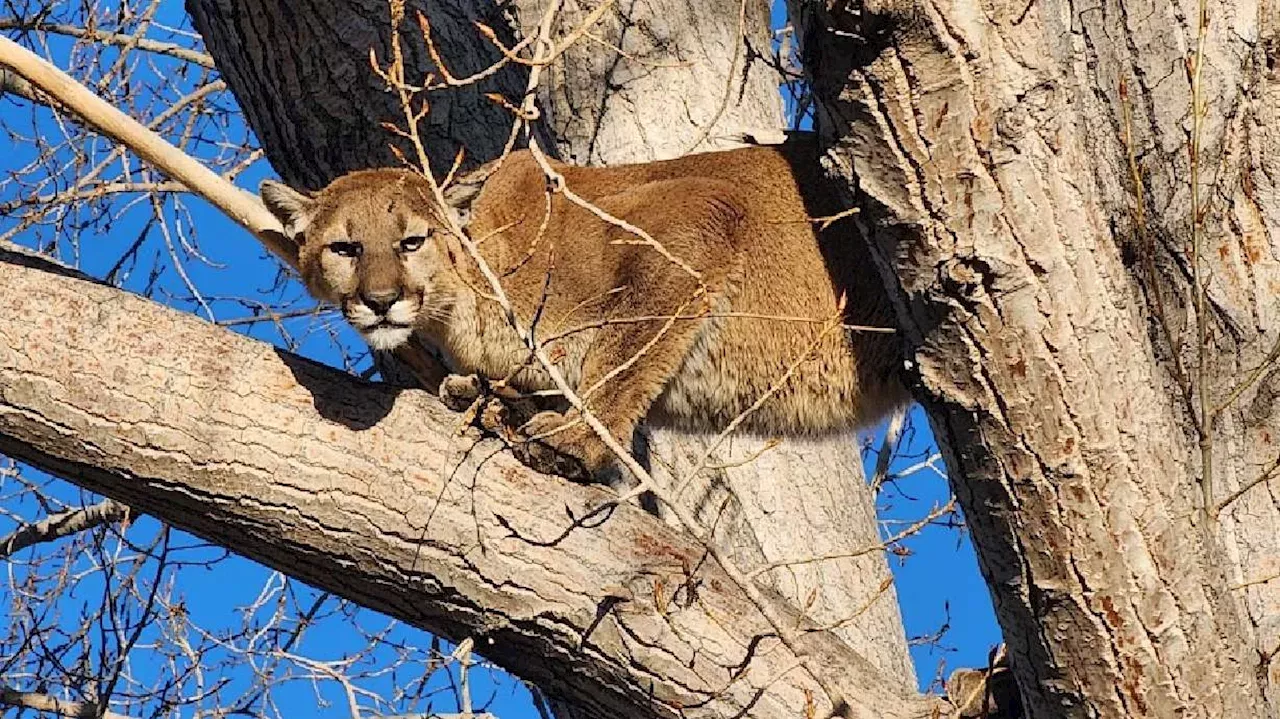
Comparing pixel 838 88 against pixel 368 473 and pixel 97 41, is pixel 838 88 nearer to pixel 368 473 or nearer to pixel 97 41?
pixel 368 473

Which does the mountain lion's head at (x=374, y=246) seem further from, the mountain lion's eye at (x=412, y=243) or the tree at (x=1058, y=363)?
the tree at (x=1058, y=363)

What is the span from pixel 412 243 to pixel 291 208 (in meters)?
0.33

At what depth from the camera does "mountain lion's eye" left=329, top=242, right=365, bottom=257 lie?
4.08 metres

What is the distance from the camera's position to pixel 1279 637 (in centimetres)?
317

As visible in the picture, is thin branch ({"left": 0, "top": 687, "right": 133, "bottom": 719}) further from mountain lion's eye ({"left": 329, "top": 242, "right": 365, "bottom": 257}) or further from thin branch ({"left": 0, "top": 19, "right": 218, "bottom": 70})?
thin branch ({"left": 0, "top": 19, "right": 218, "bottom": 70})

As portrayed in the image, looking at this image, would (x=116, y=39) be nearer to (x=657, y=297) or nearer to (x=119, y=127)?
(x=119, y=127)

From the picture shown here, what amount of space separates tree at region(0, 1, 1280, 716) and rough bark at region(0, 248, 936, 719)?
0.04ft

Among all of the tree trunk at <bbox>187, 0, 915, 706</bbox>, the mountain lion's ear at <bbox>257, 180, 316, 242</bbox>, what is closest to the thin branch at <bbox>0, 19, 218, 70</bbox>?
the tree trunk at <bbox>187, 0, 915, 706</bbox>

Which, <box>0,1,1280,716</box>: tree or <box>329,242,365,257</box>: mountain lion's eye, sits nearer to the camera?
<box>0,1,1280,716</box>: tree

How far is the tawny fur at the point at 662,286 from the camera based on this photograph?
3947mm

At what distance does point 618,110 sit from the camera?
4.60 m

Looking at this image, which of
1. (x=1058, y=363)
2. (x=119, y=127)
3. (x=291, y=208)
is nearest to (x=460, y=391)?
(x=291, y=208)

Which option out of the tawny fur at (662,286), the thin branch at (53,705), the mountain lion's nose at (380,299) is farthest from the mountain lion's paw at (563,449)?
the thin branch at (53,705)

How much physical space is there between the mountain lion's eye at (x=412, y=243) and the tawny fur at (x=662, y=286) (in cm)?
2
